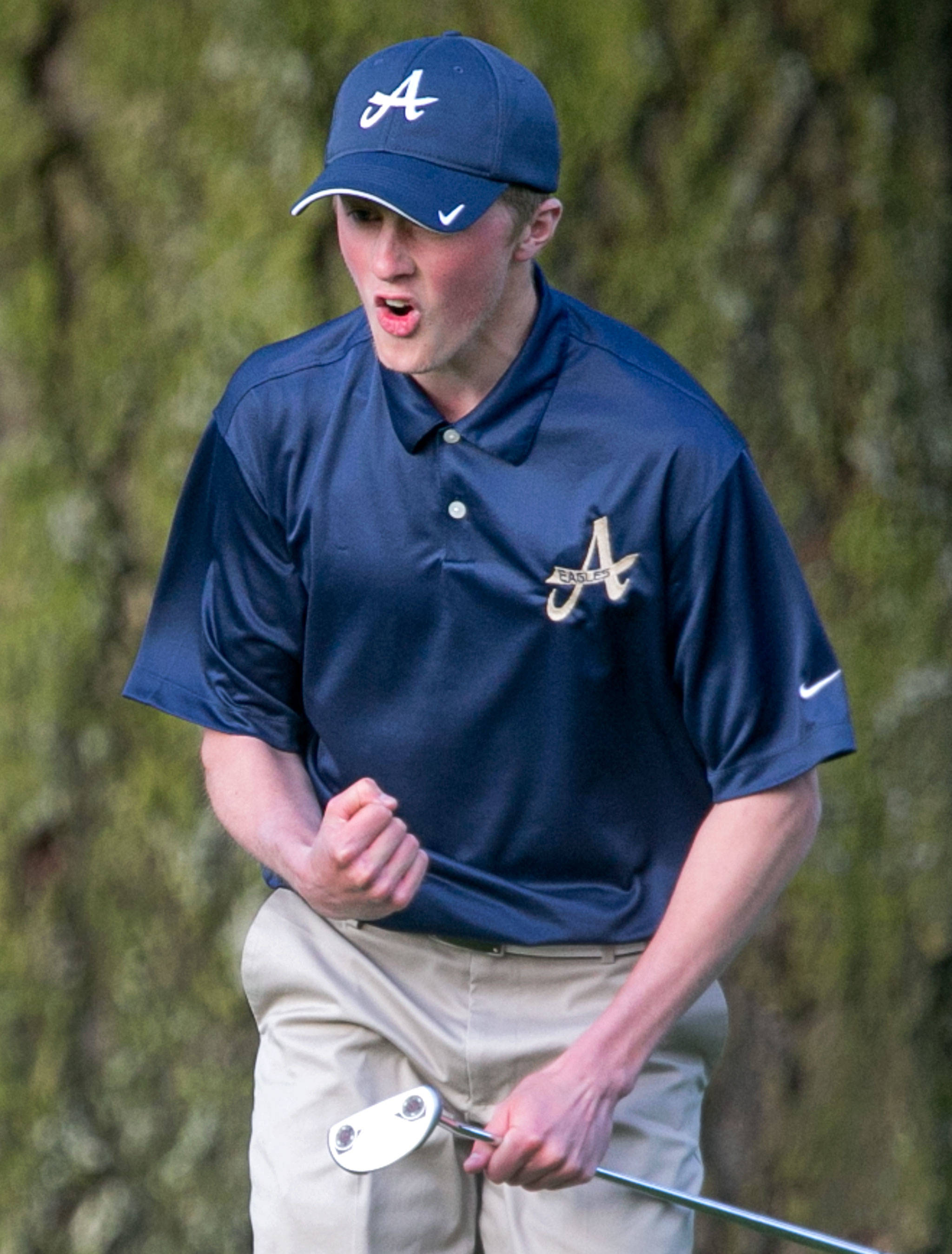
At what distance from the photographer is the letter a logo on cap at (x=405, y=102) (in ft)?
8.80

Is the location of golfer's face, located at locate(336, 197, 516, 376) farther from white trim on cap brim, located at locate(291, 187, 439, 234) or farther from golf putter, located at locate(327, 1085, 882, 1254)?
golf putter, located at locate(327, 1085, 882, 1254)

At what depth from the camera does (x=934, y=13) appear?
4.08 m

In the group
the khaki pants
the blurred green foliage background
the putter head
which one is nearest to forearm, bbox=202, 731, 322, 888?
the khaki pants

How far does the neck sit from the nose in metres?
0.17

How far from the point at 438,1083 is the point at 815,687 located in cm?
76

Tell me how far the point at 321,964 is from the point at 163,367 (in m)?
1.32

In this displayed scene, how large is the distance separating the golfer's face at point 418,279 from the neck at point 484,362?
0.08 metres

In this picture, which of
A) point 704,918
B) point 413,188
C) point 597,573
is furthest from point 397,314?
point 704,918

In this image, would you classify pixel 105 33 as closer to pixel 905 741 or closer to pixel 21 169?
pixel 21 169

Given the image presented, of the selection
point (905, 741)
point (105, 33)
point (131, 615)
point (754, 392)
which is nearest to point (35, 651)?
point (131, 615)

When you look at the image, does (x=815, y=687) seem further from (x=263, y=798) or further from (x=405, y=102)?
(x=405, y=102)

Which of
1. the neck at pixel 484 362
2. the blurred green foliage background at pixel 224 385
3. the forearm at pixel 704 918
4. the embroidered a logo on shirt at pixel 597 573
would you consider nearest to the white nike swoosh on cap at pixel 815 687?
the forearm at pixel 704 918

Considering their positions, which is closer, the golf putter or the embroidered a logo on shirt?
the golf putter

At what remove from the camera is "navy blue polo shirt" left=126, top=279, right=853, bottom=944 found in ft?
8.84
